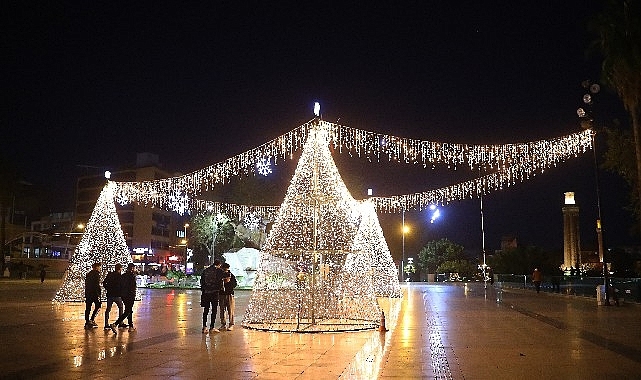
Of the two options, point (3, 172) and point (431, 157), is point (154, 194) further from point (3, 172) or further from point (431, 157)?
point (3, 172)

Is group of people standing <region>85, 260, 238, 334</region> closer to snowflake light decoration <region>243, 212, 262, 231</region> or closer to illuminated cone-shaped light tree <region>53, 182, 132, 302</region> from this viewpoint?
illuminated cone-shaped light tree <region>53, 182, 132, 302</region>

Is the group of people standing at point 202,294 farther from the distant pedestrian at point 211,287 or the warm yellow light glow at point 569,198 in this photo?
the warm yellow light glow at point 569,198

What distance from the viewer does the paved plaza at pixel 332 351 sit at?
8766mm

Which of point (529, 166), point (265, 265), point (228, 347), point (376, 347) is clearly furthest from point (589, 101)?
point (228, 347)

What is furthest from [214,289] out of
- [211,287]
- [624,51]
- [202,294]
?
[624,51]

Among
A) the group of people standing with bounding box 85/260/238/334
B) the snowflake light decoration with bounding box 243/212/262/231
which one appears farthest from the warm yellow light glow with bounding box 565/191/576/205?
the group of people standing with bounding box 85/260/238/334

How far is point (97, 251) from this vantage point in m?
25.3

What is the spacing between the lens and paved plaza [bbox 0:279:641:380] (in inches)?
345

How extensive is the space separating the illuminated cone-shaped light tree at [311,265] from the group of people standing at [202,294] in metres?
0.88

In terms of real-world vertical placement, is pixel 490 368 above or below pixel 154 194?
below

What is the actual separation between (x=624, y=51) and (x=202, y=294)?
682 inches

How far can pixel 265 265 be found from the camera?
15883 mm

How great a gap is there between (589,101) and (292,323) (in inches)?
592

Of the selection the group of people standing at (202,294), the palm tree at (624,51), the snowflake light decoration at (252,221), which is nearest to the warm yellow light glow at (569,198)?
the snowflake light decoration at (252,221)
